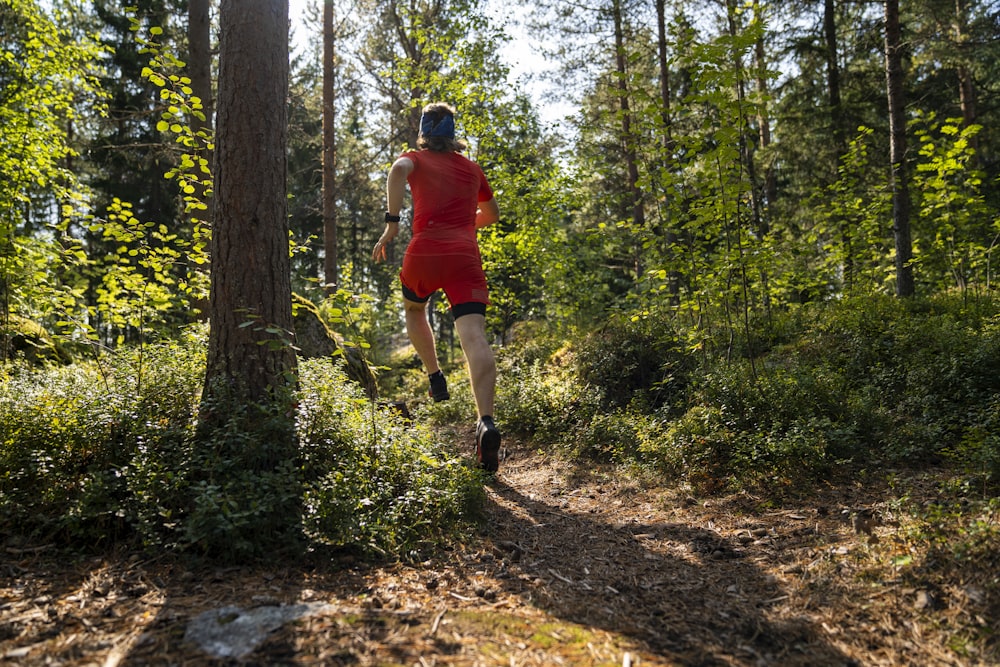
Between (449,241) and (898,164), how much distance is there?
22.2 ft

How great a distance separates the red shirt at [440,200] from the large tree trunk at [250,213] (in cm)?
99

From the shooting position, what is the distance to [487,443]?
159 inches

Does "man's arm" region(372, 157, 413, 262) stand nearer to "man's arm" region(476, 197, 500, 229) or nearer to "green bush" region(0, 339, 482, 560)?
"man's arm" region(476, 197, 500, 229)

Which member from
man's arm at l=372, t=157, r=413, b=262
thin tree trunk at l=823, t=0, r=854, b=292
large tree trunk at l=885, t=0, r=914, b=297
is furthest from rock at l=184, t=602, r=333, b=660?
thin tree trunk at l=823, t=0, r=854, b=292

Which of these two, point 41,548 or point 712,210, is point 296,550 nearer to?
point 41,548

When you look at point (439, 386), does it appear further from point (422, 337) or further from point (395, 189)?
point (395, 189)

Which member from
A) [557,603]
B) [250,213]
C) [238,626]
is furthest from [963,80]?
[238,626]

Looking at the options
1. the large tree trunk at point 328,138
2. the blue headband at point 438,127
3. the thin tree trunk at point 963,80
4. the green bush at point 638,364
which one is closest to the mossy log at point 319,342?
the green bush at point 638,364

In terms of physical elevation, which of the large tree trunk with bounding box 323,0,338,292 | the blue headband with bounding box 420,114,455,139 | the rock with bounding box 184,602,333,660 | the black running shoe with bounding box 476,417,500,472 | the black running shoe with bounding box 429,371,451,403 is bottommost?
the rock with bounding box 184,602,333,660

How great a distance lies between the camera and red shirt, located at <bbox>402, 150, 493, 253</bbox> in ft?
13.9

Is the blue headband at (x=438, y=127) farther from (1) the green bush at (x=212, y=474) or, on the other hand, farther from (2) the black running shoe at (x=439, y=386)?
(1) the green bush at (x=212, y=474)

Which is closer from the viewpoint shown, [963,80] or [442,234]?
[442,234]

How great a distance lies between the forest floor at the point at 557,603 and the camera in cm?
175

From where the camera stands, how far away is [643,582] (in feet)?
8.64
